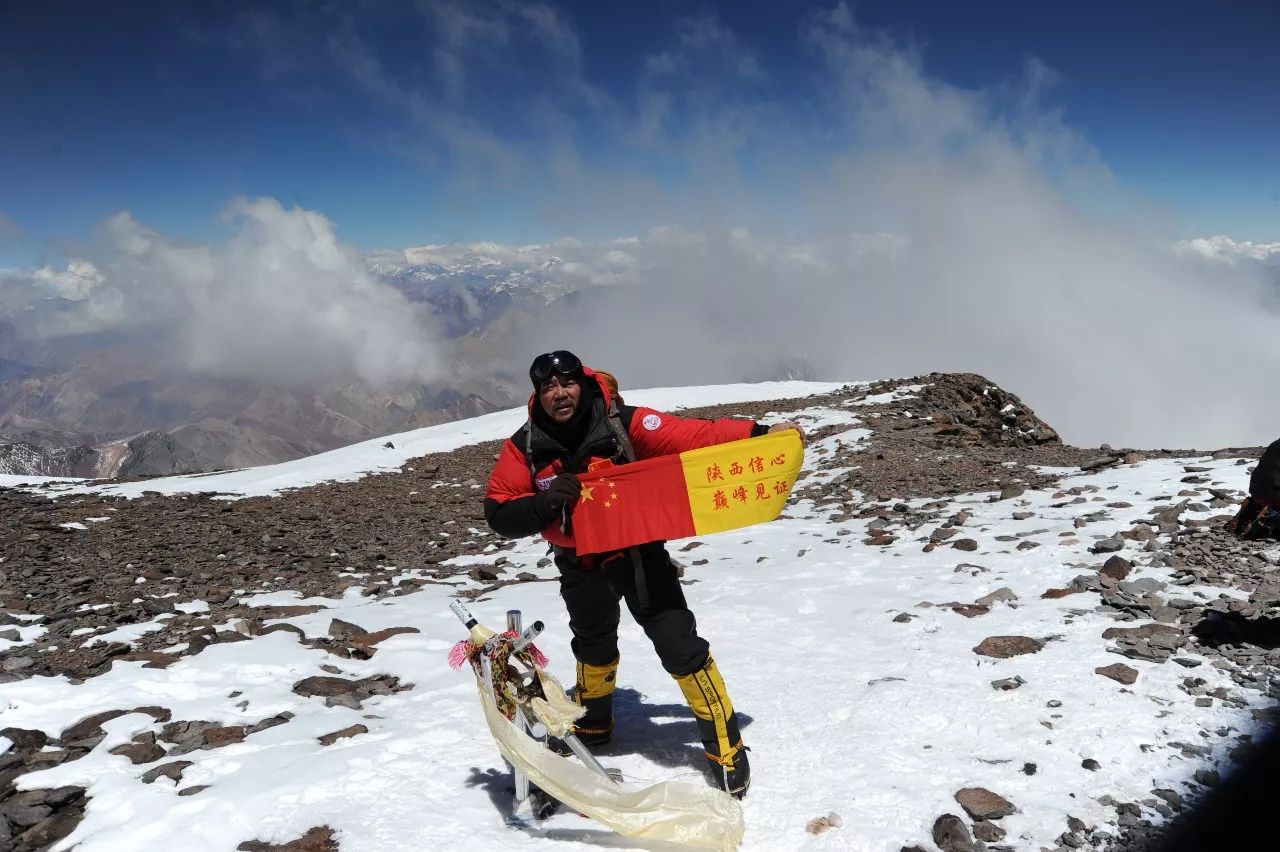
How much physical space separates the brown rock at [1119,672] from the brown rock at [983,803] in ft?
6.99

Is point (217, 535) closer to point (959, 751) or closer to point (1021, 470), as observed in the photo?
point (959, 751)

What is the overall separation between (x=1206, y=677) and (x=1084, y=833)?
262cm

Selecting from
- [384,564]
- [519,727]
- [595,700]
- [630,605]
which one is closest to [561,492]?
[630,605]

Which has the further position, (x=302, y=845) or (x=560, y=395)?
(x=560, y=395)

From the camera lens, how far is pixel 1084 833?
4.16 m

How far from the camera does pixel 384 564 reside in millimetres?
13875

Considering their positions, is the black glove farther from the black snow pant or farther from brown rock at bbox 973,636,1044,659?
brown rock at bbox 973,636,1044,659

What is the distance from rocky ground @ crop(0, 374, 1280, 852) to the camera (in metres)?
5.40

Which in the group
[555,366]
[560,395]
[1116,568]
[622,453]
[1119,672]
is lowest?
[1119,672]

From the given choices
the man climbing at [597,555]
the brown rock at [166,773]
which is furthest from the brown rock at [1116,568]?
the brown rock at [166,773]

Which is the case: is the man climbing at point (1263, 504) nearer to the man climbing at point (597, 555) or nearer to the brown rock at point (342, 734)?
the man climbing at point (597, 555)

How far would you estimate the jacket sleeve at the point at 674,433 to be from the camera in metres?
5.18

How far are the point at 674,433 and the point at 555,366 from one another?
119 cm

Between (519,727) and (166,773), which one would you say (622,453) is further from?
(166,773)
